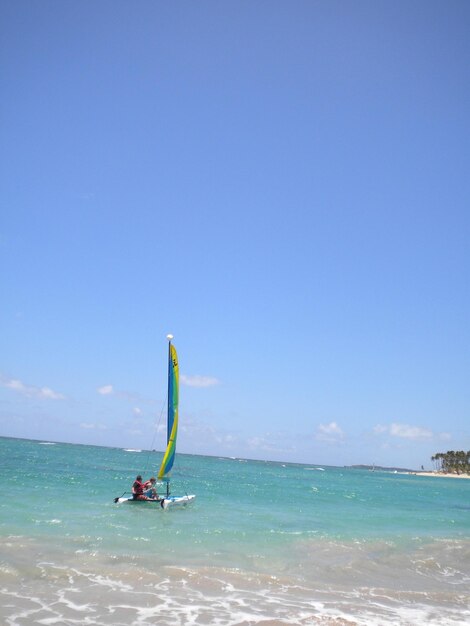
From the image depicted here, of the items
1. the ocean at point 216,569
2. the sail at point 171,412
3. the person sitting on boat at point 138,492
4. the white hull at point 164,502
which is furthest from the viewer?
the person sitting on boat at point 138,492

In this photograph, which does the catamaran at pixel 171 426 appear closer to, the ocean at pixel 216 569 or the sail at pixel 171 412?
the sail at pixel 171 412

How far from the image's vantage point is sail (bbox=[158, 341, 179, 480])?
26219 millimetres

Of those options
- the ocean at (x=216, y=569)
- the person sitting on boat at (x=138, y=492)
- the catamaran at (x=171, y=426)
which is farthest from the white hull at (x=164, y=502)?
the ocean at (x=216, y=569)

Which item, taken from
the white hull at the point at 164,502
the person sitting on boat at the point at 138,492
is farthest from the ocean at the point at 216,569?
the person sitting on boat at the point at 138,492

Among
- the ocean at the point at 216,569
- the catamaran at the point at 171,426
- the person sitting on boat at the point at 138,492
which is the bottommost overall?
the ocean at the point at 216,569

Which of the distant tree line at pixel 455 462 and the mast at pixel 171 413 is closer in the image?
the mast at pixel 171 413

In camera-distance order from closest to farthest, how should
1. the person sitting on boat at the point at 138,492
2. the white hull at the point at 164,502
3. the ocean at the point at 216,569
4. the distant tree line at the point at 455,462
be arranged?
the ocean at the point at 216,569, the white hull at the point at 164,502, the person sitting on boat at the point at 138,492, the distant tree line at the point at 455,462

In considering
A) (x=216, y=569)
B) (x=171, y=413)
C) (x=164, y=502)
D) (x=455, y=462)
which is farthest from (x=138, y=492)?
(x=455, y=462)

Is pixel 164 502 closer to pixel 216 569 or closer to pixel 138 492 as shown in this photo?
pixel 138 492

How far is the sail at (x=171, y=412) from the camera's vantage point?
26.2 m

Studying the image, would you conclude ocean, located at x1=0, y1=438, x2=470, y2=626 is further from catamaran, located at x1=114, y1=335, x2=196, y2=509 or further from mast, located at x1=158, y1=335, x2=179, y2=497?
mast, located at x1=158, y1=335, x2=179, y2=497

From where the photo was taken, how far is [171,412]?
26.8 m

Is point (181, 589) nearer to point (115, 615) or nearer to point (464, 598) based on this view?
point (115, 615)

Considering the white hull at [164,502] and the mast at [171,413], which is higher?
the mast at [171,413]
